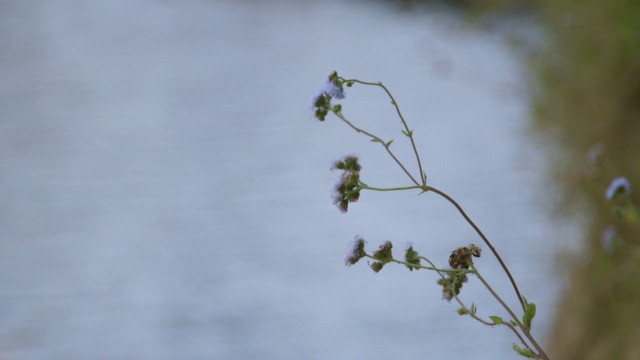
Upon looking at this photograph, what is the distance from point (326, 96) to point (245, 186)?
2169 mm

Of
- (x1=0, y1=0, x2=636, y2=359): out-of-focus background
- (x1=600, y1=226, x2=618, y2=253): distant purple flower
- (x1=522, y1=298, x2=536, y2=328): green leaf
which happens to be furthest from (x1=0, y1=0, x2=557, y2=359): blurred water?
(x1=522, y1=298, x2=536, y2=328): green leaf

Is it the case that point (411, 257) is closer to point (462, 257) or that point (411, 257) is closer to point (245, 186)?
point (462, 257)

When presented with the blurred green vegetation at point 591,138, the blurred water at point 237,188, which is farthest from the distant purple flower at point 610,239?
the blurred water at point 237,188

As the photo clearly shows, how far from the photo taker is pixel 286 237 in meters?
2.48

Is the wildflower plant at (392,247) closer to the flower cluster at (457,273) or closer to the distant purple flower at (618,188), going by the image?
the flower cluster at (457,273)

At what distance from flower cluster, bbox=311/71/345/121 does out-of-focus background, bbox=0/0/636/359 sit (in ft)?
3.96

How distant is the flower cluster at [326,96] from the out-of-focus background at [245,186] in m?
1.21

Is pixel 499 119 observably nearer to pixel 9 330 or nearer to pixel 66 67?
pixel 66 67

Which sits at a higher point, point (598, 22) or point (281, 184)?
point (281, 184)

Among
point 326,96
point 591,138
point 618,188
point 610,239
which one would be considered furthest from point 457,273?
point 591,138

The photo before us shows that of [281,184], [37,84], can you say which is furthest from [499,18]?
[37,84]

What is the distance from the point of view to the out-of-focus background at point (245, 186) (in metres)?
2.04

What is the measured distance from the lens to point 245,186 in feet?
8.96

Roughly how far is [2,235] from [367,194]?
0.96 metres
